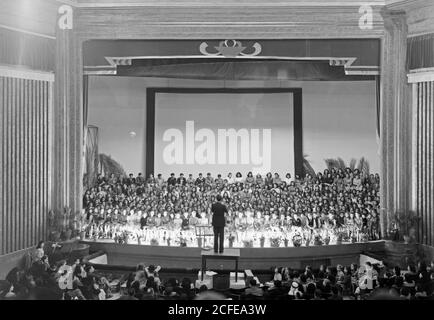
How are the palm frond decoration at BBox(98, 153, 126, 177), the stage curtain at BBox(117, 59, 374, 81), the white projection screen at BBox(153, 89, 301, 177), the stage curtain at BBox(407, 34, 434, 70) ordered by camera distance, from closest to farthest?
1. the stage curtain at BBox(407, 34, 434, 70)
2. the stage curtain at BBox(117, 59, 374, 81)
3. the palm frond decoration at BBox(98, 153, 126, 177)
4. the white projection screen at BBox(153, 89, 301, 177)

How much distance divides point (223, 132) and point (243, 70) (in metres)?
2.25

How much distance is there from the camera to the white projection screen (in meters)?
13.5

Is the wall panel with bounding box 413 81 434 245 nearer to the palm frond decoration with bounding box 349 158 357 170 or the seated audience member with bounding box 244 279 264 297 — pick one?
the palm frond decoration with bounding box 349 158 357 170

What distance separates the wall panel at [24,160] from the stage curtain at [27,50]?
299 mm

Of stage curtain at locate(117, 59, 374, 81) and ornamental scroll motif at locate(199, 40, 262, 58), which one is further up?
ornamental scroll motif at locate(199, 40, 262, 58)

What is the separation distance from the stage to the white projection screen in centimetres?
388

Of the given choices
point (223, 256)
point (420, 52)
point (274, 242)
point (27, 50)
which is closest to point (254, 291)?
point (223, 256)

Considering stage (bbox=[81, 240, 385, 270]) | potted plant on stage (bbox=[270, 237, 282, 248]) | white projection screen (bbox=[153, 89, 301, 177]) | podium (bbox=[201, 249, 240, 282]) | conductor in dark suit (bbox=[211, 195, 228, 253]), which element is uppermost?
white projection screen (bbox=[153, 89, 301, 177])

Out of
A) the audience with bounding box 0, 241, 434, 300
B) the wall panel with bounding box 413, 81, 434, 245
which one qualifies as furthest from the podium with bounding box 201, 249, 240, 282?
the wall panel with bounding box 413, 81, 434, 245

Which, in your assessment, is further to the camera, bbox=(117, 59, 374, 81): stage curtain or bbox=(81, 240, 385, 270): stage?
bbox=(117, 59, 374, 81): stage curtain

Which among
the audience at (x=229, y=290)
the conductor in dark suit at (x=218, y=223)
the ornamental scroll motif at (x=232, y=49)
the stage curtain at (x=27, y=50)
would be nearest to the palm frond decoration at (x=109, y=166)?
the stage curtain at (x=27, y=50)

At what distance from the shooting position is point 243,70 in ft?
38.5

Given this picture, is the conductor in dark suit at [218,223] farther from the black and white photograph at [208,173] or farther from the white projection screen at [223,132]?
the white projection screen at [223,132]

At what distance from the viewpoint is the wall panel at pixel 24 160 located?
9.09m
